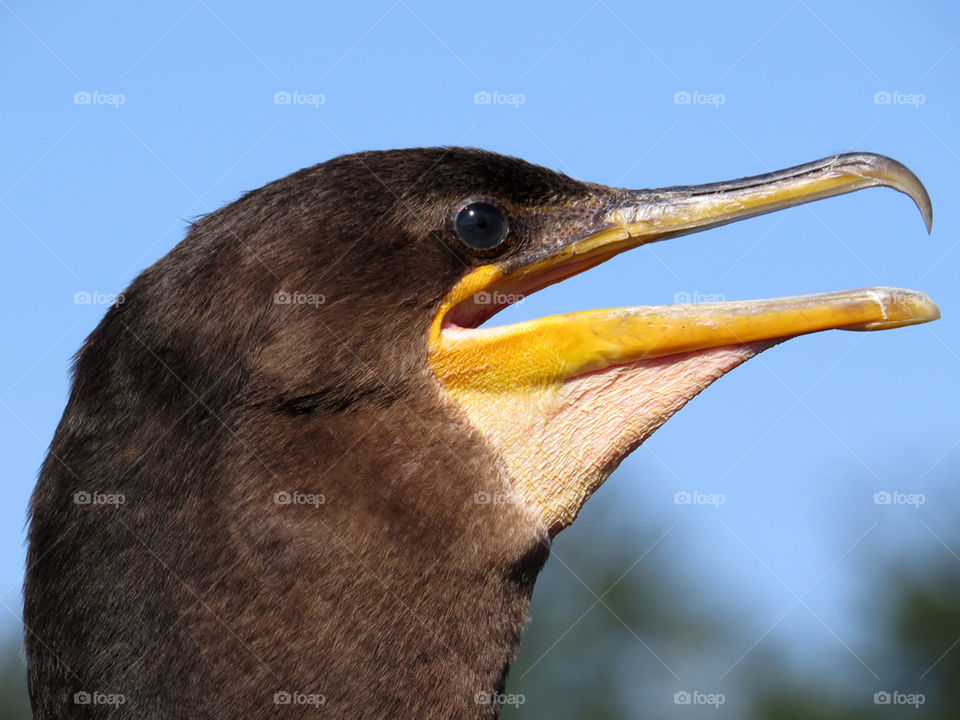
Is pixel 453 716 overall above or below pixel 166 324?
below

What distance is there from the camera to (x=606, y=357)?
3828 mm

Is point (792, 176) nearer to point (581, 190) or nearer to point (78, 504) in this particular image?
point (581, 190)

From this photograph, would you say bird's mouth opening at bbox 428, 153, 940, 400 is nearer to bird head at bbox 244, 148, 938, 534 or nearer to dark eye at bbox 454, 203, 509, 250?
bird head at bbox 244, 148, 938, 534

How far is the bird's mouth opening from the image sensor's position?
3.66 meters

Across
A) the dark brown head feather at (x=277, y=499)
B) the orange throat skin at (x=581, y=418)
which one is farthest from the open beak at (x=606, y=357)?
the dark brown head feather at (x=277, y=499)

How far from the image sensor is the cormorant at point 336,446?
338cm

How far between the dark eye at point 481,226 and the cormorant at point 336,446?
0.03ft

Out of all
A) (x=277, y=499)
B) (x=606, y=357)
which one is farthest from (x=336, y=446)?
(x=606, y=357)

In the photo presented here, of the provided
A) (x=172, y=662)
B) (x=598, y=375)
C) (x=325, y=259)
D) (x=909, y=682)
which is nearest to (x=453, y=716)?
(x=172, y=662)

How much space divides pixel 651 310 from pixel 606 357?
0.22m

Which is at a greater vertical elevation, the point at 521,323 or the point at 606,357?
the point at 521,323

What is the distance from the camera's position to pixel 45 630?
3.53 meters

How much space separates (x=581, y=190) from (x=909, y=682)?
42746mm

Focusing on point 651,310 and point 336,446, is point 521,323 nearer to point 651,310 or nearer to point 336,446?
point 651,310
